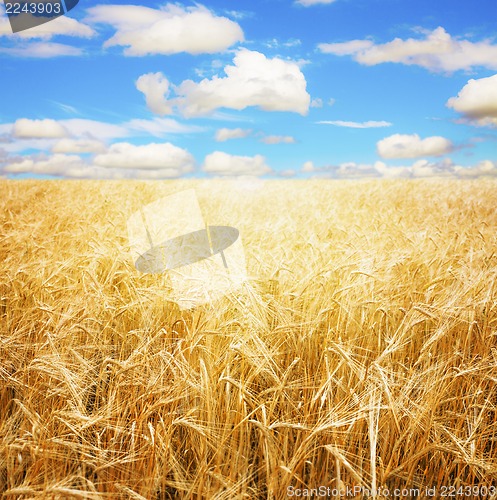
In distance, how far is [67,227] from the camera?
510 centimetres

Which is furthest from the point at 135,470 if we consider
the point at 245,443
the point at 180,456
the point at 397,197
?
the point at 397,197

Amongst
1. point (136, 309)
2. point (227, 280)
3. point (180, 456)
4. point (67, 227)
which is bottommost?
point (180, 456)

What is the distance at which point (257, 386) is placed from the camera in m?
1.89

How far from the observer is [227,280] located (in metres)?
2.21

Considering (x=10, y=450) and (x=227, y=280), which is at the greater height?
(x=227, y=280)

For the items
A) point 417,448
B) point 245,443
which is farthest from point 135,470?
point 417,448

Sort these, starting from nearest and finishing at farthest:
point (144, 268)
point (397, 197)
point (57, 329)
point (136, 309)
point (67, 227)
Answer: point (57, 329)
point (136, 309)
point (144, 268)
point (67, 227)
point (397, 197)

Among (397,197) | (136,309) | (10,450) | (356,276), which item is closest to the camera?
(10,450)

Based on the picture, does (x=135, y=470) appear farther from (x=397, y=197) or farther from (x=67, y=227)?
(x=397, y=197)

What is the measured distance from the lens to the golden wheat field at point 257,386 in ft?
4.26

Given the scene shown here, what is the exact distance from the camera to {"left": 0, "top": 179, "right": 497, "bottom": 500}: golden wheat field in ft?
4.26

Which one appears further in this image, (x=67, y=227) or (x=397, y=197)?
(x=397, y=197)

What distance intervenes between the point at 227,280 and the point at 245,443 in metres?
0.95

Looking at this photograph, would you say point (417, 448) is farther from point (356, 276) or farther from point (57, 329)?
point (57, 329)
